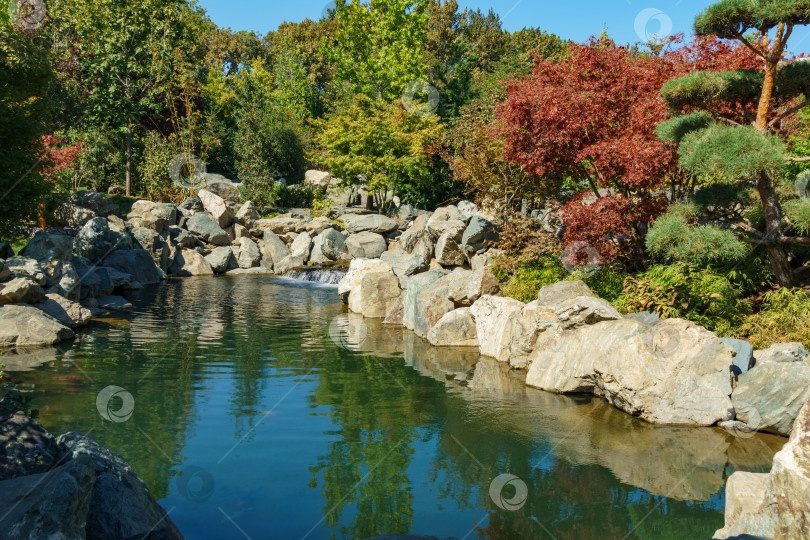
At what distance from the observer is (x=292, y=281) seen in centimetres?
2436

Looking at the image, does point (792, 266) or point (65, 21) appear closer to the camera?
point (792, 266)

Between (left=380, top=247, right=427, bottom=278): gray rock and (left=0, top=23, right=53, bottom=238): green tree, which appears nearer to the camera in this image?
(left=0, top=23, right=53, bottom=238): green tree

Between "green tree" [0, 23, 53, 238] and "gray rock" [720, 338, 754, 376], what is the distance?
1681 centimetres

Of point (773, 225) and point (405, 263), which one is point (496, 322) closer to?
point (773, 225)

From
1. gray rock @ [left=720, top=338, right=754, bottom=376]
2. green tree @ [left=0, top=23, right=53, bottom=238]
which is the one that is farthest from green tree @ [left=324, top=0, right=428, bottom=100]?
gray rock @ [left=720, top=338, right=754, bottom=376]

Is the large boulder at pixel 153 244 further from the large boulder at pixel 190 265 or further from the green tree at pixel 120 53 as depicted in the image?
the green tree at pixel 120 53

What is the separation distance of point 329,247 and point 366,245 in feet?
5.79

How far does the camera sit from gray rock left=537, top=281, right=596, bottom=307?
11.9m

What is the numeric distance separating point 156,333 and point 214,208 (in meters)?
16.0

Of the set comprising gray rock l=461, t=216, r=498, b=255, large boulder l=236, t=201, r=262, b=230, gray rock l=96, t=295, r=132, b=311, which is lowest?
gray rock l=96, t=295, r=132, b=311

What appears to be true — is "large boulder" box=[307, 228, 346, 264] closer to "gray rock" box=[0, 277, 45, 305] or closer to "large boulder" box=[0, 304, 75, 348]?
"gray rock" box=[0, 277, 45, 305]

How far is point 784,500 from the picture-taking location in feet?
14.5

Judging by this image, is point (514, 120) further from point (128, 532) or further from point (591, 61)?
point (128, 532)

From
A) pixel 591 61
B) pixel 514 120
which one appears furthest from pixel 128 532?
pixel 591 61
